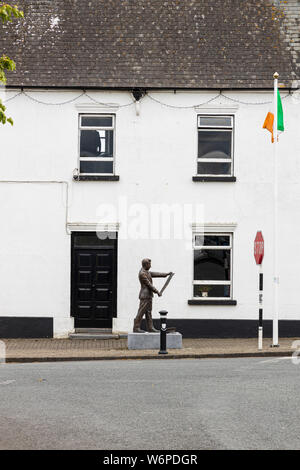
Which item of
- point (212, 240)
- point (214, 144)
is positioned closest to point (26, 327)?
point (212, 240)

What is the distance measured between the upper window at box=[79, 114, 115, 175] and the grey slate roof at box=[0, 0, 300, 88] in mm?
1007

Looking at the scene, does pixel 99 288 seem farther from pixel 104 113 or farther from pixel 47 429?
pixel 47 429

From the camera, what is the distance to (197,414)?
930cm

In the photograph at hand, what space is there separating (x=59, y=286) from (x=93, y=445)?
13776 mm

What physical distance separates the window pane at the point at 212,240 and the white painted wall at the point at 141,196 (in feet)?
1.01

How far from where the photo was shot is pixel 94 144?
2159 cm

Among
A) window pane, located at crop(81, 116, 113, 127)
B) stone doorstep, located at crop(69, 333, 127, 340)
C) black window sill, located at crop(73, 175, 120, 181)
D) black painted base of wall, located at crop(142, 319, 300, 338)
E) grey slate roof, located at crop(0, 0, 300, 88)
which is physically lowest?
stone doorstep, located at crop(69, 333, 127, 340)

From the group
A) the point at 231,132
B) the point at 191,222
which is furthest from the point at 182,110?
the point at 191,222

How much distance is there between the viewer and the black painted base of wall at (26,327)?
2105 centimetres

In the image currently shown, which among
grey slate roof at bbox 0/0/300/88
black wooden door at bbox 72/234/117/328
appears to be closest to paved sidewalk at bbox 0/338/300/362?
black wooden door at bbox 72/234/117/328

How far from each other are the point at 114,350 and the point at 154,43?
9069 millimetres

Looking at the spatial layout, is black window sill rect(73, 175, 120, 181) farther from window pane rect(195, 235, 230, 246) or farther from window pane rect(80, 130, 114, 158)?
window pane rect(195, 235, 230, 246)

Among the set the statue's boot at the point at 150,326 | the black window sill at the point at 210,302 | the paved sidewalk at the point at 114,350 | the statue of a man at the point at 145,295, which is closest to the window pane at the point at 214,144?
the black window sill at the point at 210,302

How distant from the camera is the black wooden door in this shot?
21203 millimetres
